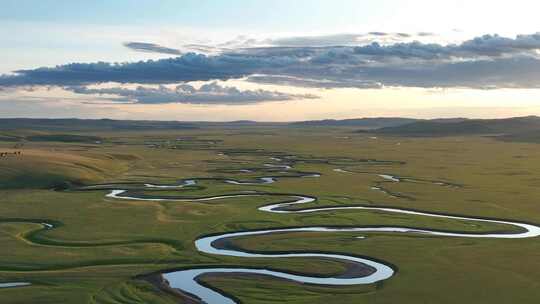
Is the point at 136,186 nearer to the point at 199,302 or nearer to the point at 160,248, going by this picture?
the point at 160,248

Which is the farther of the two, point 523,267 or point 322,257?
point 322,257

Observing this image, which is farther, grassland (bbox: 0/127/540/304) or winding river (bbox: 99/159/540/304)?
winding river (bbox: 99/159/540/304)

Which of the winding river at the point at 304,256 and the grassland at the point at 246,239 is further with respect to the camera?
the winding river at the point at 304,256

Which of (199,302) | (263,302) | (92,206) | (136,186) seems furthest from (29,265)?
(136,186)

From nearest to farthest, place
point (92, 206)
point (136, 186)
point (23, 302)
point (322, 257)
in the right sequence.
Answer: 1. point (23, 302)
2. point (322, 257)
3. point (92, 206)
4. point (136, 186)

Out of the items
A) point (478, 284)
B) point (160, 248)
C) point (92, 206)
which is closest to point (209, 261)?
point (160, 248)

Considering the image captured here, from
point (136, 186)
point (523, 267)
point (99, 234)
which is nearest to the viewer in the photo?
point (523, 267)

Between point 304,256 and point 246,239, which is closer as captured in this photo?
point 304,256
